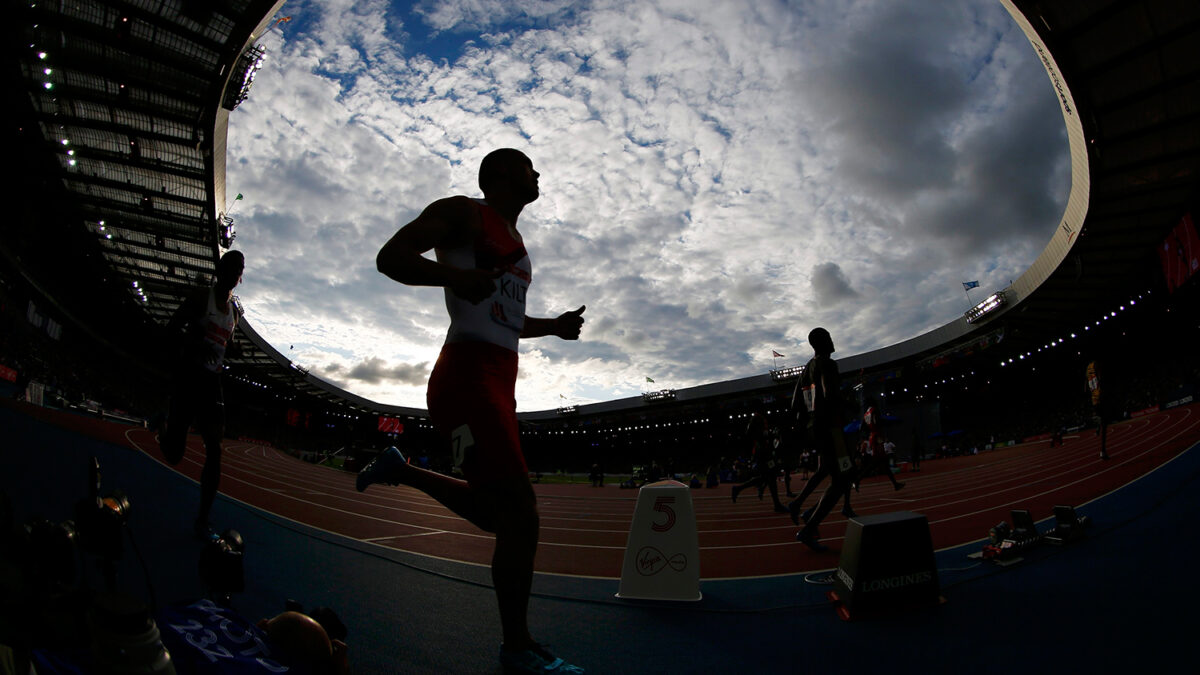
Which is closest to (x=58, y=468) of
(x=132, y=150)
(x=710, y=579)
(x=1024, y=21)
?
(x=710, y=579)

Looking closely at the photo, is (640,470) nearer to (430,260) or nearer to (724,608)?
(724,608)

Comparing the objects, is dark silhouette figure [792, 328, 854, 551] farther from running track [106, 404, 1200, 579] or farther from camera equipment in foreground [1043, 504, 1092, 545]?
camera equipment in foreground [1043, 504, 1092, 545]

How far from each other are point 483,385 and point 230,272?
2.51 m

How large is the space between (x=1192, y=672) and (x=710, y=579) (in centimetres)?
214

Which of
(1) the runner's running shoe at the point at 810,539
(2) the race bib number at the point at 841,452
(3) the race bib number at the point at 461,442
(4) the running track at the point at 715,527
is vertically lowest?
(4) the running track at the point at 715,527

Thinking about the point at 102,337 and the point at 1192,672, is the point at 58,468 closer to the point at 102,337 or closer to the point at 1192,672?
the point at 1192,672

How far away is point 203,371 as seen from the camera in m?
2.82

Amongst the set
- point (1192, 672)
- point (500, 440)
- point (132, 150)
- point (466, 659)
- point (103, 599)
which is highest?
point (132, 150)

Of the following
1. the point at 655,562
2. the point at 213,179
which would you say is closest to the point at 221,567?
the point at 655,562

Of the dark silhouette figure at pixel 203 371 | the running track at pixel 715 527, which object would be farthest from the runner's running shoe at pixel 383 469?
the running track at pixel 715 527

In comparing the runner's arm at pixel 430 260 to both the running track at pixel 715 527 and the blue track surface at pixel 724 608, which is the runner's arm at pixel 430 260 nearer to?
the blue track surface at pixel 724 608

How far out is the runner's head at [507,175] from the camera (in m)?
1.83

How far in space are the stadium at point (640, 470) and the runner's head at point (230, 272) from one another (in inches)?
22.3

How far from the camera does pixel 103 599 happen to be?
825mm
